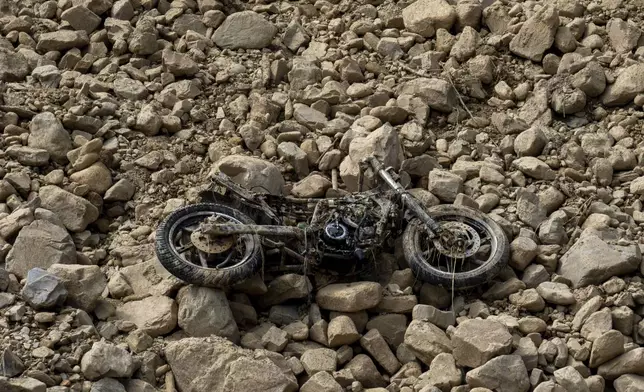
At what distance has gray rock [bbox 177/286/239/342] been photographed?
26.4ft

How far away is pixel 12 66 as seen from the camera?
Result: 10.9m

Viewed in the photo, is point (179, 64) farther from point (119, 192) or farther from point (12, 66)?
point (119, 192)

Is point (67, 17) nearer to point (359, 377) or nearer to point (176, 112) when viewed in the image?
point (176, 112)

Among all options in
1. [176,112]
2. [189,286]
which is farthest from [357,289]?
[176,112]

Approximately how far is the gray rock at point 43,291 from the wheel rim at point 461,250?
2.88 metres

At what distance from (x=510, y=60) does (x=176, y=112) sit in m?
3.50

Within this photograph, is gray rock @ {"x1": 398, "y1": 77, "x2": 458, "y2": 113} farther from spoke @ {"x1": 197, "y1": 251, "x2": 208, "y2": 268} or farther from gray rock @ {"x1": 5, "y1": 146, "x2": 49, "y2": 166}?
gray rock @ {"x1": 5, "y1": 146, "x2": 49, "y2": 166}

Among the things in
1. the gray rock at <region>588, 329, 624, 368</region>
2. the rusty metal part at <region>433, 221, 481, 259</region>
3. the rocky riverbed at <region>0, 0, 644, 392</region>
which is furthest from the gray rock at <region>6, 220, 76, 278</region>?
the gray rock at <region>588, 329, 624, 368</region>

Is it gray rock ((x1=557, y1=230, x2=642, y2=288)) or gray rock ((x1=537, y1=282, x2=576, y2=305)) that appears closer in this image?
gray rock ((x1=537, y1=282, x2=576, y2=305))

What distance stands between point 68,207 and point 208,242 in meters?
1.53

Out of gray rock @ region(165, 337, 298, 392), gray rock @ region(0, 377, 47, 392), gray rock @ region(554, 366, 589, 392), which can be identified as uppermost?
gray rock @ region(0, 377, 47, 392)

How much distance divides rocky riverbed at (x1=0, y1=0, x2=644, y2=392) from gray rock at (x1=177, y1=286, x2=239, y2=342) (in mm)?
16

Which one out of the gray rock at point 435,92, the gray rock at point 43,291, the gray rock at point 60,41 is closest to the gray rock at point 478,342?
the gray rock at point 43,291

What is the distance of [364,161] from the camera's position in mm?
9367
